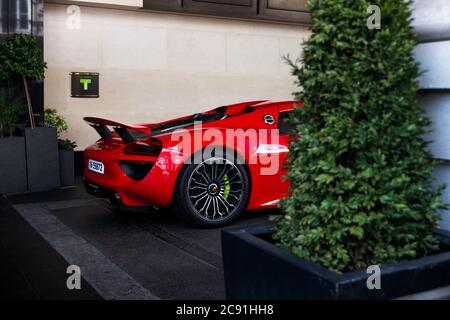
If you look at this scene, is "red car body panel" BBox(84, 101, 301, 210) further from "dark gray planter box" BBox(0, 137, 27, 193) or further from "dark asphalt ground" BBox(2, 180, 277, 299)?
"dark gray planter box" BBox(0, 137, 27, 193)

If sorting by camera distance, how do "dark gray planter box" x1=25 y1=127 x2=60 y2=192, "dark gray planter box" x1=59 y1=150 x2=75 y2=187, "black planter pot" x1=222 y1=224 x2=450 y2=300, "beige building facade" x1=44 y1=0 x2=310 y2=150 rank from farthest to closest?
"beige building facade" x1=44 y1=0 x2=310 y2=150
"dark gray planter box" x1=59 y1=150 x2=75 y2=187
"dark gray planter box" x1=25 y1=127 x2=60 y2=192
"black planter pot" x1=222 y1=224 x2=450 y2=300

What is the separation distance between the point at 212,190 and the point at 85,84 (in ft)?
15.2

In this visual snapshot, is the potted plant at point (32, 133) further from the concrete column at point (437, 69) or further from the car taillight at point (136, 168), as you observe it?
the concrete column at point (437, 69)

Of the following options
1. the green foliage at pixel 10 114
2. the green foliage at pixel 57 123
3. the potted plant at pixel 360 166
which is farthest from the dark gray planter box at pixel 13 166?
the potted plant at pixel 360 166

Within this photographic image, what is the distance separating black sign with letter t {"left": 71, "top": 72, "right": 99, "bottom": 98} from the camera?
918 centimetres

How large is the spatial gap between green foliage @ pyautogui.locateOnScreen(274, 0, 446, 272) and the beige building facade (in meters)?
7.29

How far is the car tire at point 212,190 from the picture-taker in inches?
210

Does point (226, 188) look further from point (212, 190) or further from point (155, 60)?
point (155, 60)

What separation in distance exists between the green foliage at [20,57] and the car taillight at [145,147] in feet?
10.4

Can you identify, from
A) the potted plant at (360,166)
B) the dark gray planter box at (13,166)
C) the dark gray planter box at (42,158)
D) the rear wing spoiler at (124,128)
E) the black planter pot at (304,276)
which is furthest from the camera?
the dark gray planter box at (42,158)

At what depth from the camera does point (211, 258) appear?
14.5 feet

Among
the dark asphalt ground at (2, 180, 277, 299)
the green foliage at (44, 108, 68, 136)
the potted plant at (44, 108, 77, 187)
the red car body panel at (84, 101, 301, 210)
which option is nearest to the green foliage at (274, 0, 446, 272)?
the dark asphalt ground at (2, 180, 277, 299)
